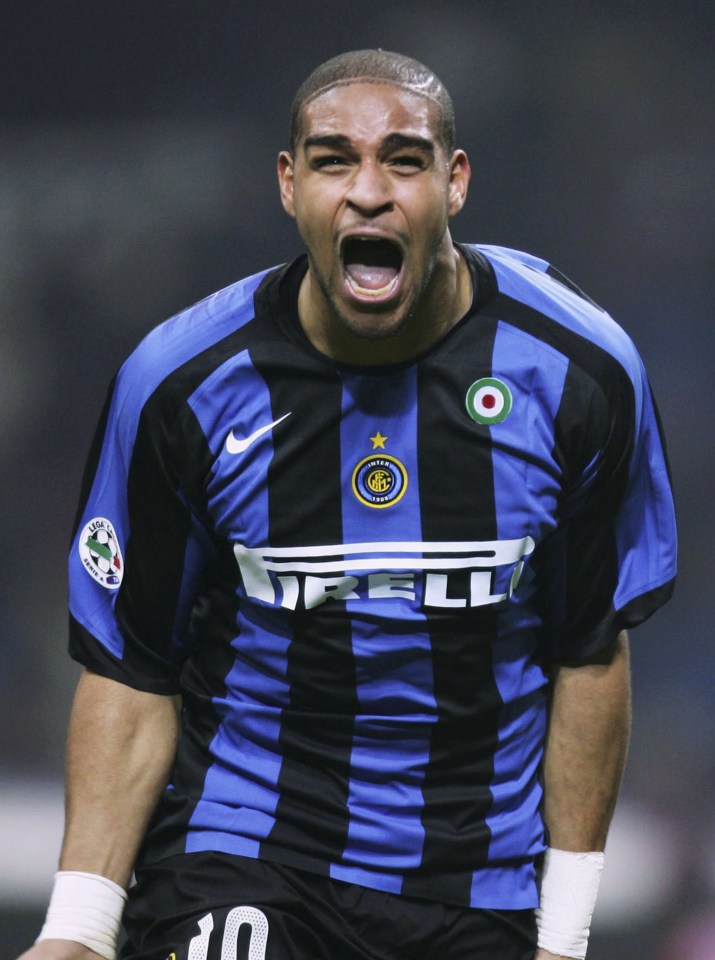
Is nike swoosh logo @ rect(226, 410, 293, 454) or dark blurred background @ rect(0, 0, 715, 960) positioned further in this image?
dark blurred background @ rect(0, 0, 715, 960)

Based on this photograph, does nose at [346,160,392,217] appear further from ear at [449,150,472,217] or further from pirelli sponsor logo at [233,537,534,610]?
pirelli sponsor logo at [233,537,534,610]

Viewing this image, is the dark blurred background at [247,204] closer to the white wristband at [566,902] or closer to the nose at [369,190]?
the white wristband at [566,902]

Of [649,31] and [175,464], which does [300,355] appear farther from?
[649,31]

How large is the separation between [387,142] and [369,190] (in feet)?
0.19

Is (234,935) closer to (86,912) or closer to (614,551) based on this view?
(86,912)

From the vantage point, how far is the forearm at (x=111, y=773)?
65.3 inches

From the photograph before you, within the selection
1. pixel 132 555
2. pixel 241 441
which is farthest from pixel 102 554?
pixel 241 441

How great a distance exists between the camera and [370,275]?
155 cm

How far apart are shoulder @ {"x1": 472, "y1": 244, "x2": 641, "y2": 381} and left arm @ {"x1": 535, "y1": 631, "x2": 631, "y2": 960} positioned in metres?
0.32

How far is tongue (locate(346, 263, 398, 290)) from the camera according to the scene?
1536mm

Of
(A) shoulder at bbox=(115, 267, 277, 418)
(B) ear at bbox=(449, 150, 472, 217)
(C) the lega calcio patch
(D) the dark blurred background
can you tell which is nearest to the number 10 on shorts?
(C) the lega calcio patch

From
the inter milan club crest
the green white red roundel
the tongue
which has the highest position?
the tongue

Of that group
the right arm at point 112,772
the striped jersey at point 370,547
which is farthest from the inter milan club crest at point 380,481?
the right arm at point 112,772

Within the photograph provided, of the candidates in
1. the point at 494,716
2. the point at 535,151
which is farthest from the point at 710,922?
the point at 535,151
